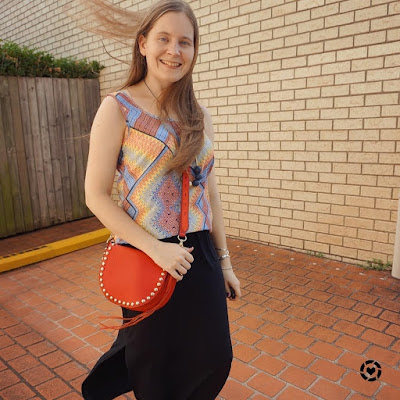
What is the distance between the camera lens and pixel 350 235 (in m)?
4.36

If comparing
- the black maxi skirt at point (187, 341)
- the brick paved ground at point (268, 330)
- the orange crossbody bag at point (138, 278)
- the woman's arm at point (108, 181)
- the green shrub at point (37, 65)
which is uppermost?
the green shrub at point (37, 65)

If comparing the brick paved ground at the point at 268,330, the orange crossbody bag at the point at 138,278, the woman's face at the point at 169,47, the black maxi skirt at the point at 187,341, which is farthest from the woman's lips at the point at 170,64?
the brick paved ground at the point at 268,330

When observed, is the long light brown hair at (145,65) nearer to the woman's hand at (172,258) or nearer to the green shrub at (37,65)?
the woman's hand at (172,258)

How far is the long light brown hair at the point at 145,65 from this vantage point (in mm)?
1463

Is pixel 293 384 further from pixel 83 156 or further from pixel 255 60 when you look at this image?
pixel 83 156

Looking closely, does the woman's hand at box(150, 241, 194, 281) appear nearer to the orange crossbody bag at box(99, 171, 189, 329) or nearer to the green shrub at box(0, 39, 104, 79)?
the orange crossbody bag at box(99, 171, 189, 329)

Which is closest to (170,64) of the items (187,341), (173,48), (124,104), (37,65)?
(173,48)

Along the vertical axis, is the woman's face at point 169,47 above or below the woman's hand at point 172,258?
above

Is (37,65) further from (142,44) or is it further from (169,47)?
(169,47)

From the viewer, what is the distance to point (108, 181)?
1.45 m

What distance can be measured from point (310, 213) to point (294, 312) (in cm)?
147

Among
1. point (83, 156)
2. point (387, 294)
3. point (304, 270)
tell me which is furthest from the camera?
point (83, 156)

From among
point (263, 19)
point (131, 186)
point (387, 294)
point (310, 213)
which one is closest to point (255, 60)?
point (263, 19)

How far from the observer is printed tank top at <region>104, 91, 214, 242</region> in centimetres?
144
